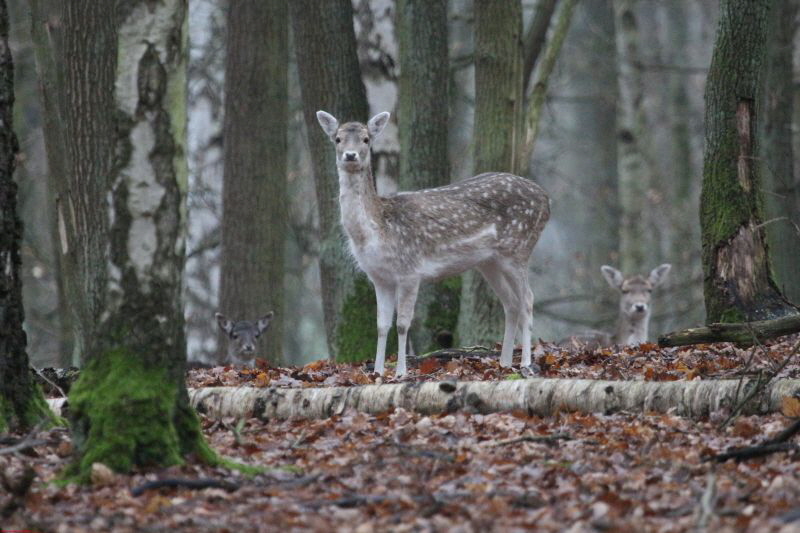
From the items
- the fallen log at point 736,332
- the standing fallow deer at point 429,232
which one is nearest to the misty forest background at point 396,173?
the fallen log at point 736,332

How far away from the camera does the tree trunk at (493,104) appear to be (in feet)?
42.7

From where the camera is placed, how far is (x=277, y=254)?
1534 centimetres

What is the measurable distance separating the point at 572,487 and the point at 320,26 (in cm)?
817

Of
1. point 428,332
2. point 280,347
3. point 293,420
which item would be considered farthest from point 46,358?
point 293,420

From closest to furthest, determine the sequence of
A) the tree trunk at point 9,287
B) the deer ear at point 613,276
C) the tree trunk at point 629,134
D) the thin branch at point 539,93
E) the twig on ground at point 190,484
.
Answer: the twig on ground at point 190,484 < the tree trunk at point 9,287 < the thin branch at point 539,93 < the deer ear at point 613,276 < the tree trunk at point 629,134

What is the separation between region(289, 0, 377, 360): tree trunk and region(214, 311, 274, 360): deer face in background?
1.43 metres

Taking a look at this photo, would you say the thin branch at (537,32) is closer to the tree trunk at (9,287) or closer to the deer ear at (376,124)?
the deer ear at (376,124)

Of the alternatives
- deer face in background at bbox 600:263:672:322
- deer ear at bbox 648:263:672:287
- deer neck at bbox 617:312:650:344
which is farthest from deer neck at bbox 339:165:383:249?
deer ear at bbox 648:263:672:287

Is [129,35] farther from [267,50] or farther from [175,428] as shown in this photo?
[267,50]

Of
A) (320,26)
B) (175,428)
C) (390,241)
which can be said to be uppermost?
(320,26)

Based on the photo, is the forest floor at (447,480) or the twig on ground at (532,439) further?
the twig on ground at (532,439)

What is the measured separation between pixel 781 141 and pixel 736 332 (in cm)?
716

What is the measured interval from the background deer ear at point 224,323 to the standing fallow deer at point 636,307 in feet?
16.6

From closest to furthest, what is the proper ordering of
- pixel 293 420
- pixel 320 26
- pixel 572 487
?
pixel 572 487, pixel 293 420, pixel 320 26
